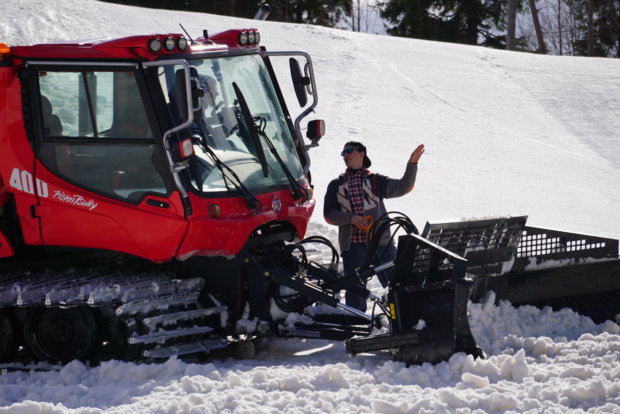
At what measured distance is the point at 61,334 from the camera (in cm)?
682

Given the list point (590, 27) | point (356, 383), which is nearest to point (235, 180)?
point (356, 383)

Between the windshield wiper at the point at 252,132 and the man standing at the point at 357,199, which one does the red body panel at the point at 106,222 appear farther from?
the man standing at the point at 357,199

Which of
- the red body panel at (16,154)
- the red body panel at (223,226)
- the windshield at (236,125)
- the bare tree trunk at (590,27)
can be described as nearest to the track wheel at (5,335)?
the red body panel at (16,154)

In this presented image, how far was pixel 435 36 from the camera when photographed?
3603 cm

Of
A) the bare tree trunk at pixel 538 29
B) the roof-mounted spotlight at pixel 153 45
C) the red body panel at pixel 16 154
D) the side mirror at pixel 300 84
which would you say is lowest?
the red body panel at pixel 16 154

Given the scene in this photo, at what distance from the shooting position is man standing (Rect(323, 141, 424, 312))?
7.61 meters

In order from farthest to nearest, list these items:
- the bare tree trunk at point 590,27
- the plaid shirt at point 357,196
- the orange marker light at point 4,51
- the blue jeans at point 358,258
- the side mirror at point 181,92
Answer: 1. the bare tree trunk at point 590,27
2. the plaid shirt at point 357,196
3. the blue jeans at point 358,258
4. the orange marker light at point 4,51
5. the side mirror at point 181,92

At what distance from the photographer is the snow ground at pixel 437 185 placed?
5582 mm

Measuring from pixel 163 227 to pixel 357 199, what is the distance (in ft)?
5.95

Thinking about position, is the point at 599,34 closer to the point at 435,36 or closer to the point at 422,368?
the point at 435,36

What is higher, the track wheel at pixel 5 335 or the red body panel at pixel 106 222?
the red body panel at pixel 106 222

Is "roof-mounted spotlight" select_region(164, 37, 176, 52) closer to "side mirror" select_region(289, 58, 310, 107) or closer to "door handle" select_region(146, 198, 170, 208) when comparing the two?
"door handle" select_region(146, 198, 170, 208)

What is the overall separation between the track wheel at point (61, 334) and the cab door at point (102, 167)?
494mm

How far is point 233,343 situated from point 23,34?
47.1ft
